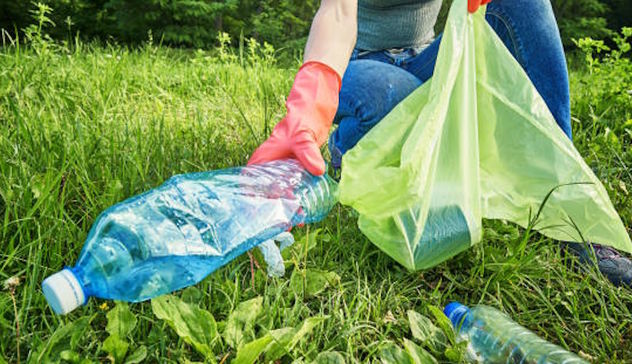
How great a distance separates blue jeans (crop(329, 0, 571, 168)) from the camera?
1541mm

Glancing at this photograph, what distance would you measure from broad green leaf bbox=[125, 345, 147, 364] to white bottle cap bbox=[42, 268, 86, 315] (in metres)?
0.19

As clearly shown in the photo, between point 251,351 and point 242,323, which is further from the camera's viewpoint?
→ point 242,323

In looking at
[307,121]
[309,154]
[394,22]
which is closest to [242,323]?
[309,154]

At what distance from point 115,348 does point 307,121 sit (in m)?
0.74

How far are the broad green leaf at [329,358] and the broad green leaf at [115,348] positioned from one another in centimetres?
39

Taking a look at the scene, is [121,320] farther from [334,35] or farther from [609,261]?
[609,261]

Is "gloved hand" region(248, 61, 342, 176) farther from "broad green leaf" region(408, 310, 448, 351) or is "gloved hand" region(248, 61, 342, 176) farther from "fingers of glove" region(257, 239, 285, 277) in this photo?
"broad green leaf" region(408, 310, 448, 351)

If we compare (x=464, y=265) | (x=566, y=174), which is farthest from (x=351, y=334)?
(x=566, y=174)

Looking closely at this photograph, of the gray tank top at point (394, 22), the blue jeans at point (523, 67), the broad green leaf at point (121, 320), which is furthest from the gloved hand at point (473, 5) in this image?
the broad green leaf at point (121, 320)

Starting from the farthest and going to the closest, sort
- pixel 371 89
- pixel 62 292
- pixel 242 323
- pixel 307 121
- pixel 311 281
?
1. pixel 371 89
2. pixel 307 121
3. pixel 311 281
4. pixel 242 323
5. pixel 62 292

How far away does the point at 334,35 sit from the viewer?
4.51 feet

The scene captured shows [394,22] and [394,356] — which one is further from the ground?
[394,22]

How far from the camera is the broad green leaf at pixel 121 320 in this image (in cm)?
95

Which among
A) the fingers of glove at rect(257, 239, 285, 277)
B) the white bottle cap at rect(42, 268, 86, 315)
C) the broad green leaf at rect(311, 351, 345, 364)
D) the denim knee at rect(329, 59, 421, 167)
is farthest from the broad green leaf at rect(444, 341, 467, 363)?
the denim knee at rect(329, 59, 421, 167)
